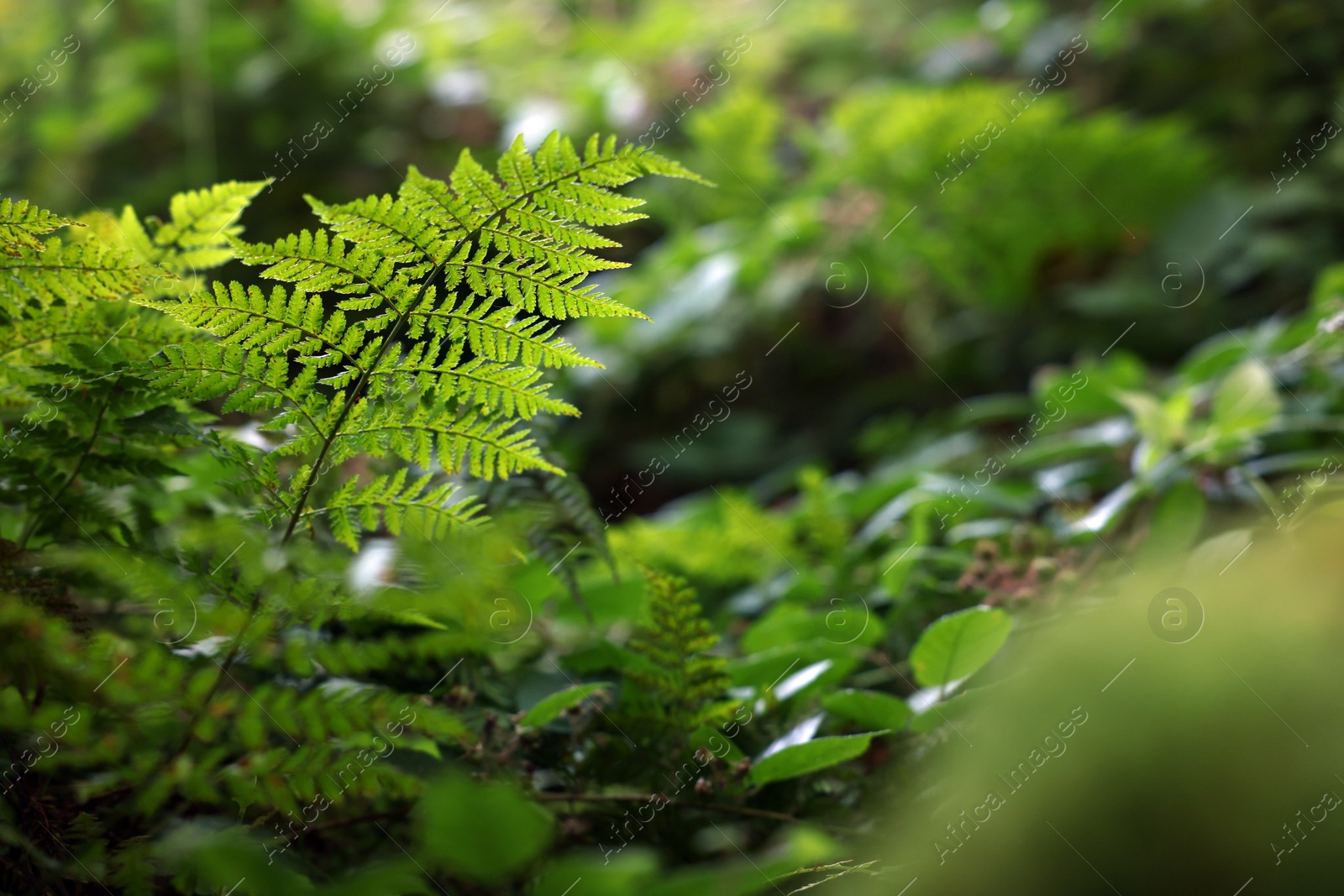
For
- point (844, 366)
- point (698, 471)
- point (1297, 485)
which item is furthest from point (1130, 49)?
point (1297, 485)

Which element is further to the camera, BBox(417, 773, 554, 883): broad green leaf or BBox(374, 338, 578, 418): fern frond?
BBox(374, 338, 578, 418): fern frond

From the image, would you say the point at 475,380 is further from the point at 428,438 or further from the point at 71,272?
the point at 71,272

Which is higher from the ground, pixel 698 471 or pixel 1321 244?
pixel 698 471

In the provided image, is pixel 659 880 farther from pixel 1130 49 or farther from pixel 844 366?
pixel 1130 49

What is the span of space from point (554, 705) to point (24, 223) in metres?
0.63

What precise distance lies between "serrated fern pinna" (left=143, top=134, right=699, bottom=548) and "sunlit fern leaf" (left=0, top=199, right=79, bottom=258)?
0.12 metres

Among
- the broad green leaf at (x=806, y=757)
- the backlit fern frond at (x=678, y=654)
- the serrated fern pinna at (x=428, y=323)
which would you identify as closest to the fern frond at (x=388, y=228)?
the serrated fern pinna at (x=428, y=323)

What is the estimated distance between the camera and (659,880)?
572 mm

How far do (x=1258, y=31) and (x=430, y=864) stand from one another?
347 cm

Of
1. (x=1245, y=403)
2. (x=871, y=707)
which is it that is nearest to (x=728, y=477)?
(x=1245, y=403)

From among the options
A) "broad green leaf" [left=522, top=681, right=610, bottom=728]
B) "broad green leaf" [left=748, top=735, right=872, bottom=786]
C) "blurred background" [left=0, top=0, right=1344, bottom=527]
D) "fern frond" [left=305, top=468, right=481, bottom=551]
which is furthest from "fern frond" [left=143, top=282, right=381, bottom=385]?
"blurred background" [left=0, top=0, right=1344, bottom=527]

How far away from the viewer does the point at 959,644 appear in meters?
0.91

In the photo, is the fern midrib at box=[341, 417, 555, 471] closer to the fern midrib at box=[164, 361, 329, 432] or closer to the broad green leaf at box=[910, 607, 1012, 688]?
the fern midrib at box=[164, 361, 329, 432]

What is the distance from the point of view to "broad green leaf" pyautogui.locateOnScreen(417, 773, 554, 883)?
51 centimetres
